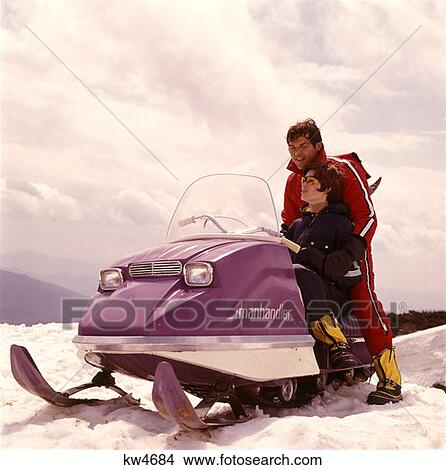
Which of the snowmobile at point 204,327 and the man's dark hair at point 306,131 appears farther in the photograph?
the man's dark hair at point 306,131

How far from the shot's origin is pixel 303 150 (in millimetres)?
4840

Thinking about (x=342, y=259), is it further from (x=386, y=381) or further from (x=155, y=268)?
(x=155, y=268)

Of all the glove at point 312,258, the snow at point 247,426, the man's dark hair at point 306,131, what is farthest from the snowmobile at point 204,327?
the man's dark hair at point 306,131

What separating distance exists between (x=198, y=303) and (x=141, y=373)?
21.1 inches

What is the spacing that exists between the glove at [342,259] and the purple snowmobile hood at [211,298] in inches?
18.4

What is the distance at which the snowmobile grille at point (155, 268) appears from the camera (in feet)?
11.5

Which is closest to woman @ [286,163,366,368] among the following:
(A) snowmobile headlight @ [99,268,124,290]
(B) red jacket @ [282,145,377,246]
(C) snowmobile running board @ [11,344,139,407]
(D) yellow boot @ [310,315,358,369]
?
(D) yellow boot @ [310,315,358,369]

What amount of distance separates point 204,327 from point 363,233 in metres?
1.75

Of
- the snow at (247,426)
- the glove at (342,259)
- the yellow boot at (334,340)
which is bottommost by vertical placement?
the snow at (247,426)

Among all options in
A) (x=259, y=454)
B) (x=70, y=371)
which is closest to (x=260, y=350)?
(x=259, y=454)

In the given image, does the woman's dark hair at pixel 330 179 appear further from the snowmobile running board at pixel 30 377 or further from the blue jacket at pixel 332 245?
the snowmobile running board at pixel 30 377

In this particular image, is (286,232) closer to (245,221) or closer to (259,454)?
(245,221)

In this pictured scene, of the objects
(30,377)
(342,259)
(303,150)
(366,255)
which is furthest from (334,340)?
(30,377)

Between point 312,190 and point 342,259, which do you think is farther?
point 312,190
